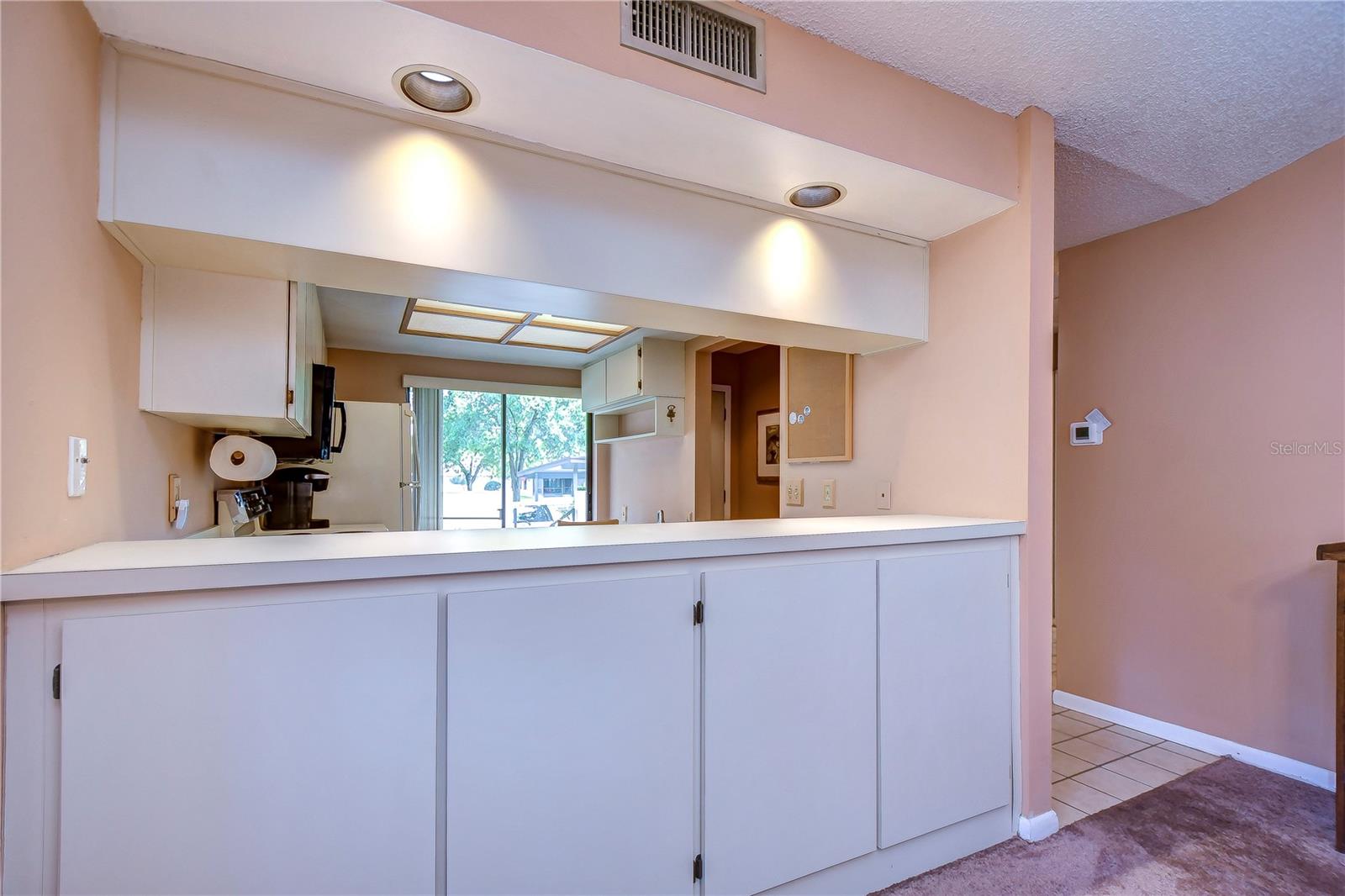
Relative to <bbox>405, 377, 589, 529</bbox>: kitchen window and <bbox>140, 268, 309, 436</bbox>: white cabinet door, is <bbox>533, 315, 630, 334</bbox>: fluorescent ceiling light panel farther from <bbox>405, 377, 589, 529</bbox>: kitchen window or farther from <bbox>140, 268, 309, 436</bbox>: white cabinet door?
<bbox>405, 377, 589, 529</bbox>: kitchen window

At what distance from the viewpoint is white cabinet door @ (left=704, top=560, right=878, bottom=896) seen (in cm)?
149

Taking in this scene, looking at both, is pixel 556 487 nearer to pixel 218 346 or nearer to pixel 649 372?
pixel 649 372

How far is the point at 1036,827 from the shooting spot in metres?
2.01

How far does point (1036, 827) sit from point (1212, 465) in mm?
1783

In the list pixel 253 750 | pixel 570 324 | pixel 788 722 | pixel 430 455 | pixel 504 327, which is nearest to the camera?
pixel 253 750

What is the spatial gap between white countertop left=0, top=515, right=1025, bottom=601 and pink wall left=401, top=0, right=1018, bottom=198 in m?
1.06

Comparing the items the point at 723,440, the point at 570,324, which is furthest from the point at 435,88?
the point at 723,440

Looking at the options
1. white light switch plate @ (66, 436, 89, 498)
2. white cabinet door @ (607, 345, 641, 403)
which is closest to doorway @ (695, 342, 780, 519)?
white cabinet door @ (607, 345, 641, 403)

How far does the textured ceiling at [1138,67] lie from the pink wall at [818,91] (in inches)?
2.0

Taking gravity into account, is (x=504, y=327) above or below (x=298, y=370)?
above

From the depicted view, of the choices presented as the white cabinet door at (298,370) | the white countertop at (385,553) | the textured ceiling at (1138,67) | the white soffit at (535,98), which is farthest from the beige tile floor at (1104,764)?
the white cabinet door at (298,370)

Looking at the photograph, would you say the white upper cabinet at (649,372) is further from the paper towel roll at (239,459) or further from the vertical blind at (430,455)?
the paper towel roll at (239,459)

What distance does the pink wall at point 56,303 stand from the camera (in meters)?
0.96

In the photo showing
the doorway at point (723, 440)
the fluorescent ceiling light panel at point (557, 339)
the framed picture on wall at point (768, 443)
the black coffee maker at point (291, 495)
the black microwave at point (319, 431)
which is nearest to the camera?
the black microwave at point (319, 431)
